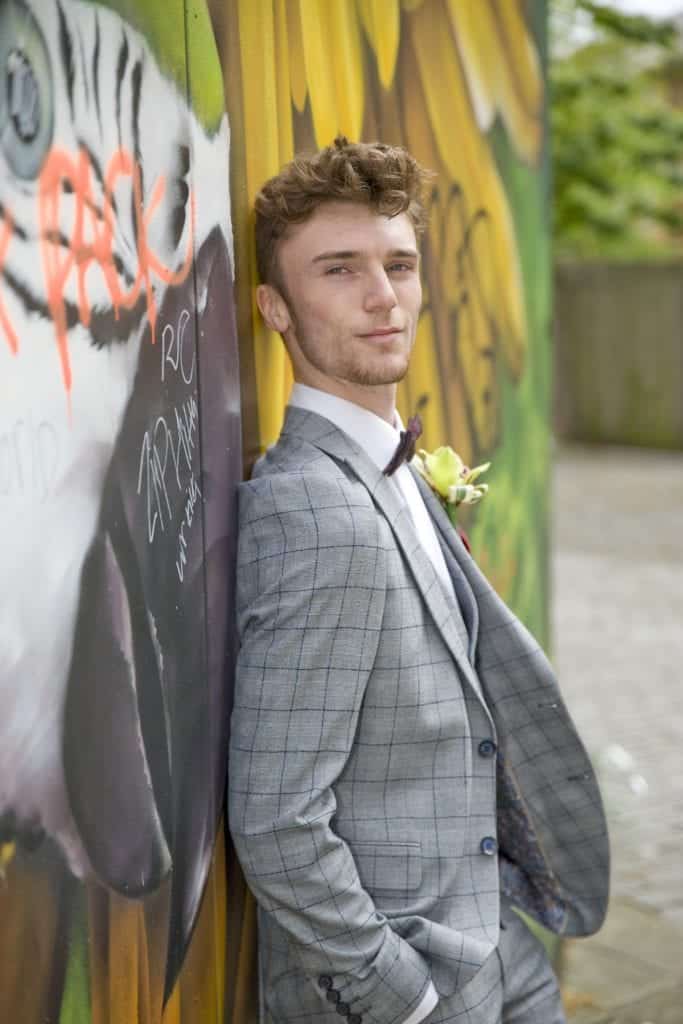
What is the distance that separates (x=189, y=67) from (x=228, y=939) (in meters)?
1.34

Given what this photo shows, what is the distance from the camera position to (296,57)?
94.7 inches

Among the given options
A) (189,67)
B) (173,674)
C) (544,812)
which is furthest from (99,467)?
(544,812)

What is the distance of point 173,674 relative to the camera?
6.47ft

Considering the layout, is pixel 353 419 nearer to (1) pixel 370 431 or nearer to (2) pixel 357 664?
(1) pixel 370 431

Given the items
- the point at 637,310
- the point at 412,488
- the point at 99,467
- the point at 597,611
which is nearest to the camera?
the point at 99,467

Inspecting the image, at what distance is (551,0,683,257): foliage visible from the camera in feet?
32.1

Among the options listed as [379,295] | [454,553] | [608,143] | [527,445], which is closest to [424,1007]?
[454,553]

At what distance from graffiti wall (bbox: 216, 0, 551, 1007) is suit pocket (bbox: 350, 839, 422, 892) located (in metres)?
0.26

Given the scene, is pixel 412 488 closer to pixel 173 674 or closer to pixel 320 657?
pixel 320 657

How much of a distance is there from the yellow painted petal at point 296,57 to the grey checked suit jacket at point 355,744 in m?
0.57

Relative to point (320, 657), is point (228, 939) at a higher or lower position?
lower

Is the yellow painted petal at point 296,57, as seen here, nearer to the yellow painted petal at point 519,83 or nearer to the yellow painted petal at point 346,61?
the yellow painted petal at point 346,61

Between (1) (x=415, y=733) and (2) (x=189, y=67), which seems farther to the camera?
(1) (x=415, y=733)

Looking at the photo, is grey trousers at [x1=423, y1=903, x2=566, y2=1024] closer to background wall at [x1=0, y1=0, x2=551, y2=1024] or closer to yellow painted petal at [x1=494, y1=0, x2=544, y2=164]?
background wall at [x1=0, y1=0, x2=551, y2=1024]
